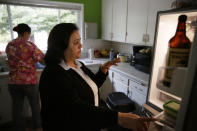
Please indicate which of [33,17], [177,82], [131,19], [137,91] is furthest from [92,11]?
[177,82]

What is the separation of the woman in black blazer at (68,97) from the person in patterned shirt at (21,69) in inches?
40.5

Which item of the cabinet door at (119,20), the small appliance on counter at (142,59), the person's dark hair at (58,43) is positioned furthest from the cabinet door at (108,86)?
the person's dark hair at (58,43)

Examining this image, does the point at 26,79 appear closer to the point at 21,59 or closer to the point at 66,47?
the point at 21,59

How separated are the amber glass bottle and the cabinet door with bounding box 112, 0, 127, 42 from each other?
1.87 metres

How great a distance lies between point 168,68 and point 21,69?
1731mm

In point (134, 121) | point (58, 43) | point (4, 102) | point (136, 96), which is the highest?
point (58, 43)

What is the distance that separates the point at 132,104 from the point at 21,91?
1.50m

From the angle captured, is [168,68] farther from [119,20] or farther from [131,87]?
[119,20]

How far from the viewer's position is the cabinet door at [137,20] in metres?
2.09

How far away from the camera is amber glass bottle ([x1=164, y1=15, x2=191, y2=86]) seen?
2.11 ft

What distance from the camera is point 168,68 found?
0.67 metres

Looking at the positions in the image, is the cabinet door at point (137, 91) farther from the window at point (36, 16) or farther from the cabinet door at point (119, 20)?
the window at point (36, 16)

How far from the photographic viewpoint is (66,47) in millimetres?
895

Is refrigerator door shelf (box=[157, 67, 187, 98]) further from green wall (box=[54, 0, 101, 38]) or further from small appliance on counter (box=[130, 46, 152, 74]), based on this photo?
green wall (box=[54, 0, 101, 38])
